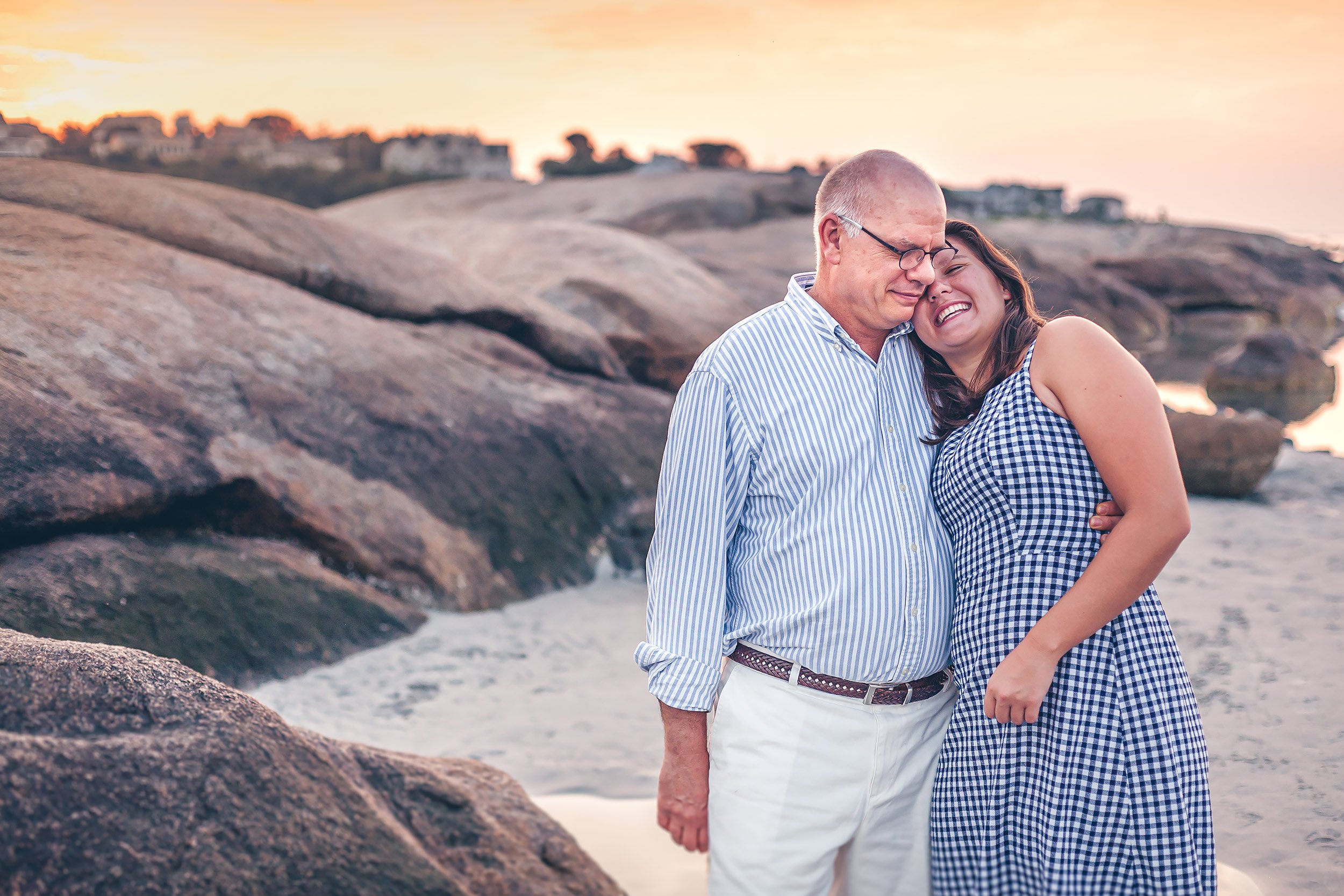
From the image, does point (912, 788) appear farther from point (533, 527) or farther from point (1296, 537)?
point (1296, 537)

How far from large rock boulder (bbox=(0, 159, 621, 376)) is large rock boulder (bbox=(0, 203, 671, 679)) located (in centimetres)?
38

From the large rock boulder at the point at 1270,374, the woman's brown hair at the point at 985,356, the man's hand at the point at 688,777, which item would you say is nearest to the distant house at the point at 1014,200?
the large rock boulder at the point at 1270,374

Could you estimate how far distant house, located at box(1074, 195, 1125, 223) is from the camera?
228ft

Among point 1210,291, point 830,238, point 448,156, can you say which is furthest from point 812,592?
point 448,156

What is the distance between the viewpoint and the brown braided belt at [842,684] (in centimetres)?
258

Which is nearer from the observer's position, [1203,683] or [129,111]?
[1203,683]

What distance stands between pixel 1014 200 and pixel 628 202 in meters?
59.1

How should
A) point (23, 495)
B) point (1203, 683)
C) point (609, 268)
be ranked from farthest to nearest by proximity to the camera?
point (609, 268) → point (1203, 683) → point (23, 495)

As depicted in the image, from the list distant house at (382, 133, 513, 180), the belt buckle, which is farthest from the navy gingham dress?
distant house at (382, 133, 513, 180)

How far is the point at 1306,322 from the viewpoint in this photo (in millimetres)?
33094

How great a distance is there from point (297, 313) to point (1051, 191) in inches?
3382

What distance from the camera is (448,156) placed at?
41.2 m

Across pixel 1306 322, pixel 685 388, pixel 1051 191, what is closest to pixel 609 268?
pixel 685 388

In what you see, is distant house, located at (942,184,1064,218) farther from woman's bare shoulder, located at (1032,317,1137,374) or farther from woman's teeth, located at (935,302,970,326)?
woman's bare shoulder, located at (1032,317,1137,374)
